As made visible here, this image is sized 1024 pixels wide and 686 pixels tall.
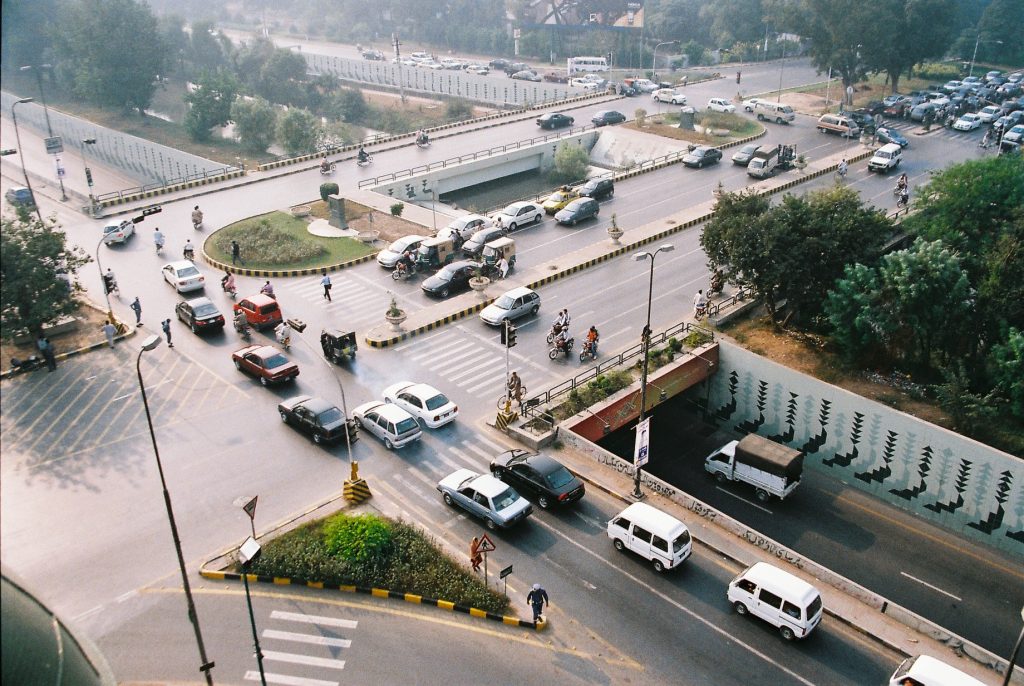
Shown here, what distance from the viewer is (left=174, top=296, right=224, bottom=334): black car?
39844mm

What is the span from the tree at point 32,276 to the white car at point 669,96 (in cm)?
6758

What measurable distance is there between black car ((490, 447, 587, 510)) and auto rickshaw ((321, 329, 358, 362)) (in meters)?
11.2

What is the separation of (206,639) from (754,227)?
3061 cm

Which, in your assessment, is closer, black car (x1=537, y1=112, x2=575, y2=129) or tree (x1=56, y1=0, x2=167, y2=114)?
black car (x1=537, y1=112, x2=575, y2=129)

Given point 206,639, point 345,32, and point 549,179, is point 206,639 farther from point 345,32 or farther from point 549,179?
point 345,32

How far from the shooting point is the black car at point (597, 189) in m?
60.2

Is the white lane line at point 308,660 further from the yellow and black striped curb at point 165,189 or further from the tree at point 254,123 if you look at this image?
the tree at point 254,123

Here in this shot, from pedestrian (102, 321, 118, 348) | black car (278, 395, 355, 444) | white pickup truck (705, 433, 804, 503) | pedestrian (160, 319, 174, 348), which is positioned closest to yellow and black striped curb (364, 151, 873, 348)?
black car (278, 395, 355, 444)

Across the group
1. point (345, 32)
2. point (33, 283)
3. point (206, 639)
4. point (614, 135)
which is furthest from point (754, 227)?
point (345, 32)

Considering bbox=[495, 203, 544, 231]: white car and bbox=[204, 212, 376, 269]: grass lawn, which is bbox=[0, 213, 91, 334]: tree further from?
bbox=[495, 203, 544, 231]: white car

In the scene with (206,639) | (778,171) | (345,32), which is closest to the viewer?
(206,639)

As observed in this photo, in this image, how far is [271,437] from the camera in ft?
106

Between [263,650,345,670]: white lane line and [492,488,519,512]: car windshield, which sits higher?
[492,488,519,512]: car windshield

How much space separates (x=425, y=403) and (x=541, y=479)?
265 inches
